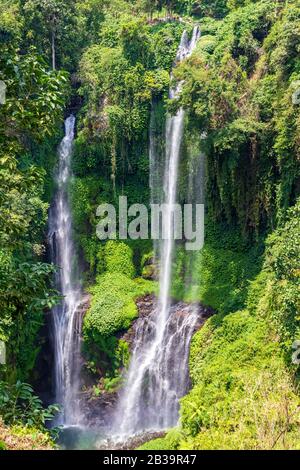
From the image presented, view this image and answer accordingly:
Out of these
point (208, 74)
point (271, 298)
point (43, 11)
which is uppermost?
point (43, 11)

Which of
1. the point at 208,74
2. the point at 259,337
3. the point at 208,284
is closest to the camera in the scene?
A: the point at 259,337

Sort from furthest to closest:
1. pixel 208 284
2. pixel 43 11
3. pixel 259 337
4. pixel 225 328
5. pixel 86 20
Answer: pixel 86 20
pixel 43 11
pixel 208 284
pixel 225 328
pixel 259 337

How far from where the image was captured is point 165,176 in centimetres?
1981

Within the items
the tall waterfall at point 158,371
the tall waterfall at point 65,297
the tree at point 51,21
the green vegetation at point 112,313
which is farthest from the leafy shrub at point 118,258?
the tree at point 51,21

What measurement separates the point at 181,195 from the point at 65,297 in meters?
6.15

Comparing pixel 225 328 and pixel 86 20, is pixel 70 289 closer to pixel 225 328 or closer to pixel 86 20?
pixel 225 328

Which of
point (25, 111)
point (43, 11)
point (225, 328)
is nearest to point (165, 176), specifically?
point (225, 328)

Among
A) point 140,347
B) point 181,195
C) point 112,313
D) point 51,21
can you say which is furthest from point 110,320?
point 51,21

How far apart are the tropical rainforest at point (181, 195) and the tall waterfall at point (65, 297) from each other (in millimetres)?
337

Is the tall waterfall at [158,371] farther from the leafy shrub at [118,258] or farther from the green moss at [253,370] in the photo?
the leafy shrub at [118,258]

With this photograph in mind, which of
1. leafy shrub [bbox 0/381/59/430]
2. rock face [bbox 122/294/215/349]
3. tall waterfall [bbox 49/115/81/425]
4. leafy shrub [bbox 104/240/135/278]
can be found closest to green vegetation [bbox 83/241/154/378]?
leafy shrub [bbox 104/240/135/278]

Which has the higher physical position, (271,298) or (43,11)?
(43,11)

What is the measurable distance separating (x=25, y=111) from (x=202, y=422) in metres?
7.77

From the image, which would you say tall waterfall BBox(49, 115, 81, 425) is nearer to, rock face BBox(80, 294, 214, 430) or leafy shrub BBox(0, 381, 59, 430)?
rock face BBox(80, 294, 214, 430)
